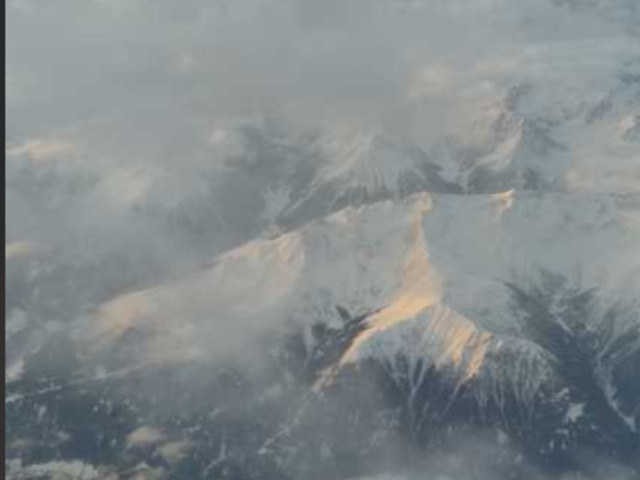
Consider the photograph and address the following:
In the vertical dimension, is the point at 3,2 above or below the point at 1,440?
above

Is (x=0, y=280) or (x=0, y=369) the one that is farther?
(x=0, y=369)

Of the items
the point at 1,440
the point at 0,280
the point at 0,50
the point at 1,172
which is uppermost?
the point at 0,50

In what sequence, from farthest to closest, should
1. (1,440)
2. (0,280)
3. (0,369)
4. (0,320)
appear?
(0,320) < (0,369) < (1,440) < (0,280)

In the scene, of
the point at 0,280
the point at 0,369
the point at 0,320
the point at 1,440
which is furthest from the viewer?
the point at 0,320

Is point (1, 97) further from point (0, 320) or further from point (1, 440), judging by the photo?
point (0, 320)

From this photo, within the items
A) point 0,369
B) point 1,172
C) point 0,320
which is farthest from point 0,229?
point 0,320

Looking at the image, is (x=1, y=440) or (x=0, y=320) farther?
(x=0, y=320)

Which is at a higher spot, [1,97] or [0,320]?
[1,97]

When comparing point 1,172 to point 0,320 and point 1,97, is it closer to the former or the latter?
point 1,97

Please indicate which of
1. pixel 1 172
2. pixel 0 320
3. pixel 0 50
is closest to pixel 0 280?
pixel 1 172

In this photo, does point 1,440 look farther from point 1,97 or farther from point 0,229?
point 1,97
